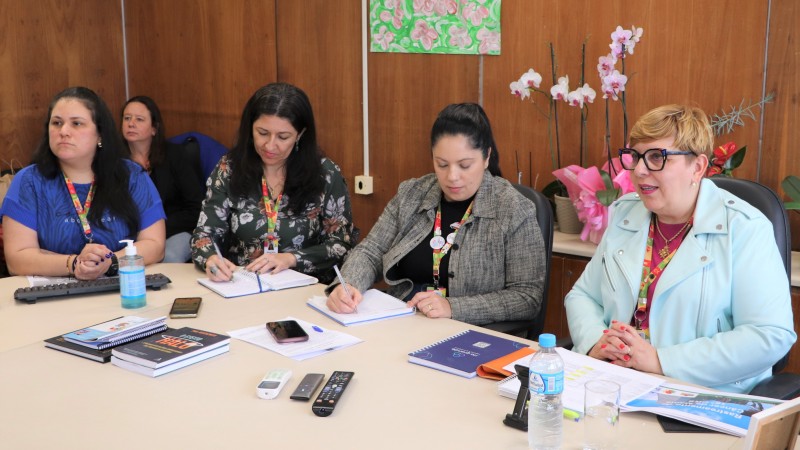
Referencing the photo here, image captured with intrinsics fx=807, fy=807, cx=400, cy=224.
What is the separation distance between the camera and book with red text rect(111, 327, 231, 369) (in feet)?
6.41

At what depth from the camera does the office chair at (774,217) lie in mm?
1933

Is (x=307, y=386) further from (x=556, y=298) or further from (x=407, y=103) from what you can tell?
(x=407, y=103)

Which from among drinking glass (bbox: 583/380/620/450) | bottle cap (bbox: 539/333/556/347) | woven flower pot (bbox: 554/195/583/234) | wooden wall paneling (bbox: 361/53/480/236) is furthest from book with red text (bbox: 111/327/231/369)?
wooden wall paneling (bbox: 361/53/480/236)

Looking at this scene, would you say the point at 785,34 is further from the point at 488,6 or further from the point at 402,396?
the point at 402,396

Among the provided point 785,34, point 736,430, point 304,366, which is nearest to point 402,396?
point 304,366

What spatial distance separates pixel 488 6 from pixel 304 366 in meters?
2.26

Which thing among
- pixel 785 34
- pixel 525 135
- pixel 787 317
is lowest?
pixel 787 317

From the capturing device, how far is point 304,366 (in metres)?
1.98

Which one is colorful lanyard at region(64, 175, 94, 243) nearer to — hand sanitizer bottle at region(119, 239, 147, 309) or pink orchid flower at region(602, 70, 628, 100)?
hand sanitizer bottle at region(119, 239, 147, 309)

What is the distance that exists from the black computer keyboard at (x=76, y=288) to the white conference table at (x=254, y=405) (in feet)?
0.75

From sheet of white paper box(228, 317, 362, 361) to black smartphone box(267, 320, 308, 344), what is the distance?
0.04 ft

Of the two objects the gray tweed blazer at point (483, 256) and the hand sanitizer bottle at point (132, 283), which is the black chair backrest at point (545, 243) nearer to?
the gray tweed blazer at point (483, 256)

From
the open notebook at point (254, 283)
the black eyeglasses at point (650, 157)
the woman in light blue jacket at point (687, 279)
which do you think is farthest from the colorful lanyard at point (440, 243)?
the black eyeglasses at point (650, 157)

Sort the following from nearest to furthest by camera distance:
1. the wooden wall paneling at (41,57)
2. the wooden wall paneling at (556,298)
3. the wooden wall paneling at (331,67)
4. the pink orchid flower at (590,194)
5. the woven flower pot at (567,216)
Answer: the pink orchid flower at (590,194)
the wooden wall paneling at (556,298)
the woven flower pot at (567,216)
the wooden wall paneling at (331,67)
the wooden wall paneling at (41,57)
